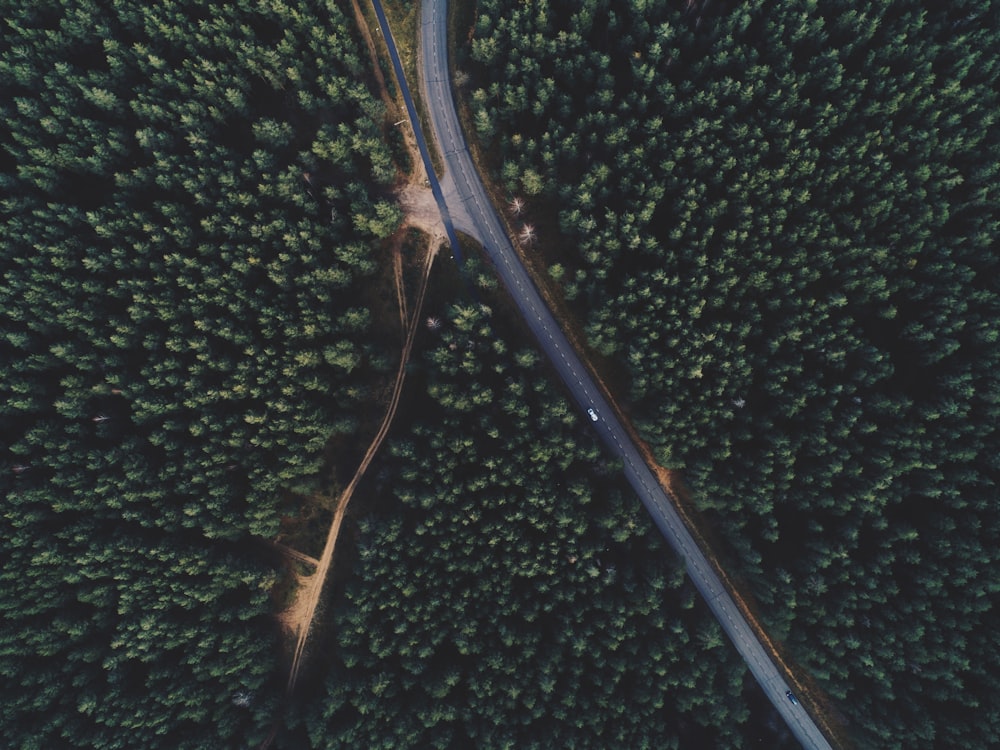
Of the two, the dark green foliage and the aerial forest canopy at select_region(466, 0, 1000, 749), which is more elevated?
the aerial forest canopy at select_region(466, 0, 1000, 749)

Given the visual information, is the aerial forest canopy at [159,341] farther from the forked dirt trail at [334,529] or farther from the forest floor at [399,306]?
the forest floor at [399,306]

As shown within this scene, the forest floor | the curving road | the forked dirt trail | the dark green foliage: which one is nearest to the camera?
the dark green foliage

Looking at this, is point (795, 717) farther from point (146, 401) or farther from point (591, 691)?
point (146, 401)

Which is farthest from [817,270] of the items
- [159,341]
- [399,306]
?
[159,341]

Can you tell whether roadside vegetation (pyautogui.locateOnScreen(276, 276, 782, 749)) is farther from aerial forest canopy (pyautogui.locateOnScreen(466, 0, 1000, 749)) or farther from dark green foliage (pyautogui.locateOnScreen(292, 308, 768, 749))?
aerial forest canopy (pyautogui.locateOnScreen(466, 0, 1000, 749))

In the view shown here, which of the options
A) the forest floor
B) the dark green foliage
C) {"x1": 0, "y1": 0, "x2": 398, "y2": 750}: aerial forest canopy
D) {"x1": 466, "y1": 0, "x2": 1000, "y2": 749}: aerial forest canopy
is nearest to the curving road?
the forest floor

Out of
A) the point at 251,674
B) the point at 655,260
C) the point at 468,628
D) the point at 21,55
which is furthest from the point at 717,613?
the point at 21,55

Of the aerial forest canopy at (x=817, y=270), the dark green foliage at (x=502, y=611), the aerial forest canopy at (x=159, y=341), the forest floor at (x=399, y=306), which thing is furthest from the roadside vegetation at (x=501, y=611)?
the aerial forest canopy at (x=817, y=270)
